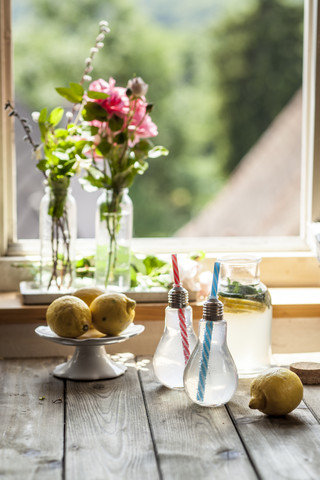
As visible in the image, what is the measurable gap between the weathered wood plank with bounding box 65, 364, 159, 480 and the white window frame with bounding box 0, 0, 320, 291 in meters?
0.83

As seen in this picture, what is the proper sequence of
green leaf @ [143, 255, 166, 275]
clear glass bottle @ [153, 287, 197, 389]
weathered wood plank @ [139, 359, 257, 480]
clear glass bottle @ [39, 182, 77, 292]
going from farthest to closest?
green leaf @ [143, 255, 166, 275] < clear glass bottle @ [39, 182, 77, 292] < clear glass bottle @ [153, 287, 197, 389] < weathered wood plank @ [139, 359, 257, 480]

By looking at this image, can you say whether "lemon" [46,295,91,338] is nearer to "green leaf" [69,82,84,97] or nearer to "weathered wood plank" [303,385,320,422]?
"weathered wood plank" [303,385,320,422]

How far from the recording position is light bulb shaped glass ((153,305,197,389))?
4.36 feet

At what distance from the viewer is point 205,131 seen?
3799 mm

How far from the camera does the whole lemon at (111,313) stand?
1361mm

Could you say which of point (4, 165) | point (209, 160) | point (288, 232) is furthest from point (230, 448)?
point (209, 160)

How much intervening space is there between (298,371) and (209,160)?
2401 mm

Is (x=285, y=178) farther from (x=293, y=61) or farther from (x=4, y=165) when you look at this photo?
(x=4, y=165)

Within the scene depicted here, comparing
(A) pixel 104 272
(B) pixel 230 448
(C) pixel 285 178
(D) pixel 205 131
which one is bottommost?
(B) pixel 230 448

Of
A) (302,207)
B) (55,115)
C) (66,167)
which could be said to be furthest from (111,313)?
(302,207)

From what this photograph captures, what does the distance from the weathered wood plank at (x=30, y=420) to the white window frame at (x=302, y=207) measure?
675 mm

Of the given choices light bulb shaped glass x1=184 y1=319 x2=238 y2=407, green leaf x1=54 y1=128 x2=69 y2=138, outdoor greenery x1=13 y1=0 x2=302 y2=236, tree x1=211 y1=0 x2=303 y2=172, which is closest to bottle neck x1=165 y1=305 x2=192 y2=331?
light bulb shaped glass x1=184 y1=319 x2=238 y2=407

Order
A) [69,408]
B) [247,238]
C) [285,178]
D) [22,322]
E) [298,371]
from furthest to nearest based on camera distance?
[285,178] < [247,238] < [22,322] < [298,371] < [69,408]

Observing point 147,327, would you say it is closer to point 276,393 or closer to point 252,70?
point 276,393
